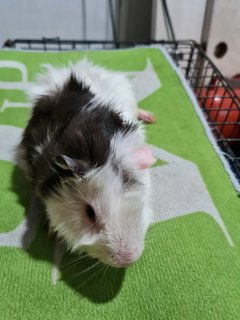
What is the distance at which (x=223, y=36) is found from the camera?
2406 millimetres

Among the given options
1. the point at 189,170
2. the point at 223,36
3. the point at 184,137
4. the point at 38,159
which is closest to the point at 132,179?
the point at 38,159

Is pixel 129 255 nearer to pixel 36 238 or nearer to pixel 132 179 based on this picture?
pixel 132 179

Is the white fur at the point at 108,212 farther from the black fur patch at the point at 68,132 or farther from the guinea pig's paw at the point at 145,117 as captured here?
the guinea pig's paw at the point at 145,117

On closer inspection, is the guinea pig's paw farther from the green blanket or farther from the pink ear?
the pink ear

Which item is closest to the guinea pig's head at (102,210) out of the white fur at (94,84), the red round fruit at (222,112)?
the white fur at (94,84)

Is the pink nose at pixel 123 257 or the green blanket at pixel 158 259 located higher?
the pink nose at pixel 123 257

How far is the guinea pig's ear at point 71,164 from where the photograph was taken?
82 centimetres

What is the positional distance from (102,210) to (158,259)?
0.26 m

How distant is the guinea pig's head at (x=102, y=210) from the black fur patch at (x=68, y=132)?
28 millimetres

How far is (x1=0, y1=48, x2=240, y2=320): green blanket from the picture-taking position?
86cm

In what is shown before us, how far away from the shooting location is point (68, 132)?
993 mm

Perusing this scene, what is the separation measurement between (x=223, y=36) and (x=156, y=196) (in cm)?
172

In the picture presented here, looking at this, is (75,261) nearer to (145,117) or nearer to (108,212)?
(108,212)

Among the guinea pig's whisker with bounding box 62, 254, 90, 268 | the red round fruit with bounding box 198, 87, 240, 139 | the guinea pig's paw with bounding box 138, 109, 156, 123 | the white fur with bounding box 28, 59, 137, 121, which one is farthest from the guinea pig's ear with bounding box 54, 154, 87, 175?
the red round fruit with bounding box 198, 87, 240, 139
